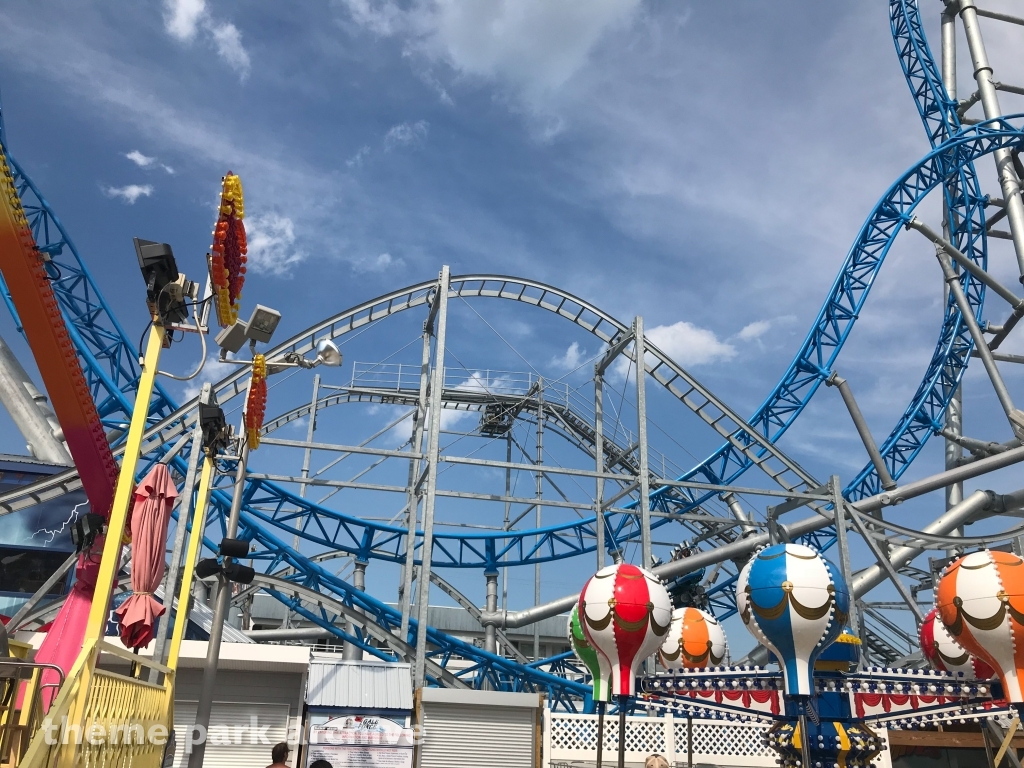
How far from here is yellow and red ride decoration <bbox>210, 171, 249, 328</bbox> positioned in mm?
5703

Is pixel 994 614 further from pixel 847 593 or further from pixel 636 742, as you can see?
pixel 636 742

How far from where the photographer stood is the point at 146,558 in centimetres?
569

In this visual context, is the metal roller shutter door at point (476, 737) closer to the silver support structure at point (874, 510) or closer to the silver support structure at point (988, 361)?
the silver support structure at point (874, 510)

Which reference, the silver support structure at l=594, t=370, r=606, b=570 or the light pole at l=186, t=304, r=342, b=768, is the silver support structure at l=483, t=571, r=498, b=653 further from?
the light pole at l=186, t=304, r=342, b=768

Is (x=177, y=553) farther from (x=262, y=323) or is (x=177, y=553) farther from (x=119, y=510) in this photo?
(x=119, y=510)

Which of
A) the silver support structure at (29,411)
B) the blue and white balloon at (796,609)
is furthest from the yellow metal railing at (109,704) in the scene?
the silver support structure at (29,411)

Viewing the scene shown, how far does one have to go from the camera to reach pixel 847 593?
23.0ft

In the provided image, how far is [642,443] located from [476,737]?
5632mm

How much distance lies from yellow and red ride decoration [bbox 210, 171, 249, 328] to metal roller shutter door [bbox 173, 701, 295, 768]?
19.9 feet

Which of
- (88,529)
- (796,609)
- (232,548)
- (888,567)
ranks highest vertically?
(888,567)

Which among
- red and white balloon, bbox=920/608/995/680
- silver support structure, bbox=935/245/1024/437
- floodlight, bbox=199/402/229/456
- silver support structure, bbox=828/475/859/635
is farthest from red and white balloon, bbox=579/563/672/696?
silver support structure, bbox=935/245/1024/437

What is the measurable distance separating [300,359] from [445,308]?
19.9 feet

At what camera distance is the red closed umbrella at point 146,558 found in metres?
5.56

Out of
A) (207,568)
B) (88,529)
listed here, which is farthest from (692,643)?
(88,529)
